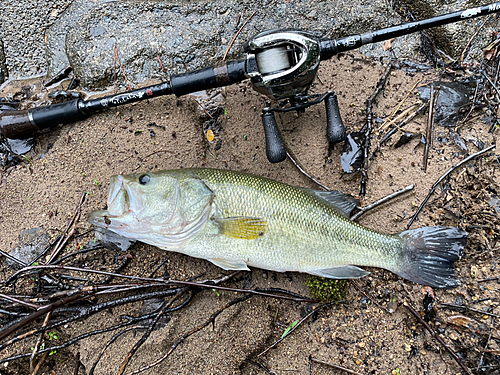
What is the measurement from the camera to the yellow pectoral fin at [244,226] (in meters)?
2.56

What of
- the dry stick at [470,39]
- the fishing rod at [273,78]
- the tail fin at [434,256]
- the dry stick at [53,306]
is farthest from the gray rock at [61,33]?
the tail fin at [434,256]

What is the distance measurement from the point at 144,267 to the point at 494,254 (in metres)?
3.22

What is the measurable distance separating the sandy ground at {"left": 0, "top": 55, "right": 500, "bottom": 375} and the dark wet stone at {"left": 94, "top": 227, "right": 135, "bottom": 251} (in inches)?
3.2

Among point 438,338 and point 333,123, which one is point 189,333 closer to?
point 438,338

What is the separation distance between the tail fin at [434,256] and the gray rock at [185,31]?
2055 millimetres

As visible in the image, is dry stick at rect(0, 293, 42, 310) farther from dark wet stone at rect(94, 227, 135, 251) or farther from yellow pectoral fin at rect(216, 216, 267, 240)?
yellow pectoral fin at rect(216, 216, 267, 240)

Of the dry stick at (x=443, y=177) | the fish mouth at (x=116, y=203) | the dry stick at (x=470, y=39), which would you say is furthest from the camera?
the dry stick at (x=470, y=39)

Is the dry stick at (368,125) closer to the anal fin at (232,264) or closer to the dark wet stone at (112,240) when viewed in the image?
the anal fin at (232,264)

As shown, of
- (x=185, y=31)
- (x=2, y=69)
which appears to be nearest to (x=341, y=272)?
(x=185, y=31)

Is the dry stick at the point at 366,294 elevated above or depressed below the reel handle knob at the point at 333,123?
below

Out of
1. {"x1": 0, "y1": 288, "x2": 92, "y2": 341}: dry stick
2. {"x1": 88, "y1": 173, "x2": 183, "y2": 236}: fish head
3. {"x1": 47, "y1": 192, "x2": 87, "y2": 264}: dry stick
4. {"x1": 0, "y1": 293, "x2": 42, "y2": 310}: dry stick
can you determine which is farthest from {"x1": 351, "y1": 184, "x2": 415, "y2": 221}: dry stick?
{"x1": 0, "y1": 293, "x2": 42, "y2": 310}: dry stick

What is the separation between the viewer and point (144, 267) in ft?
9.87

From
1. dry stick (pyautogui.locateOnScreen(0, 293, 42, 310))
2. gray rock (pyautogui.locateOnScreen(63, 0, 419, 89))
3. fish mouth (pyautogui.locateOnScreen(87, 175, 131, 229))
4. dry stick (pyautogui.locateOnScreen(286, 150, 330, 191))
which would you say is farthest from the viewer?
gray rock (pyautogui.locateOnScreen(63, 0, 419, 89))

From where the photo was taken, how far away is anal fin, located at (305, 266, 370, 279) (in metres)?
2.65
